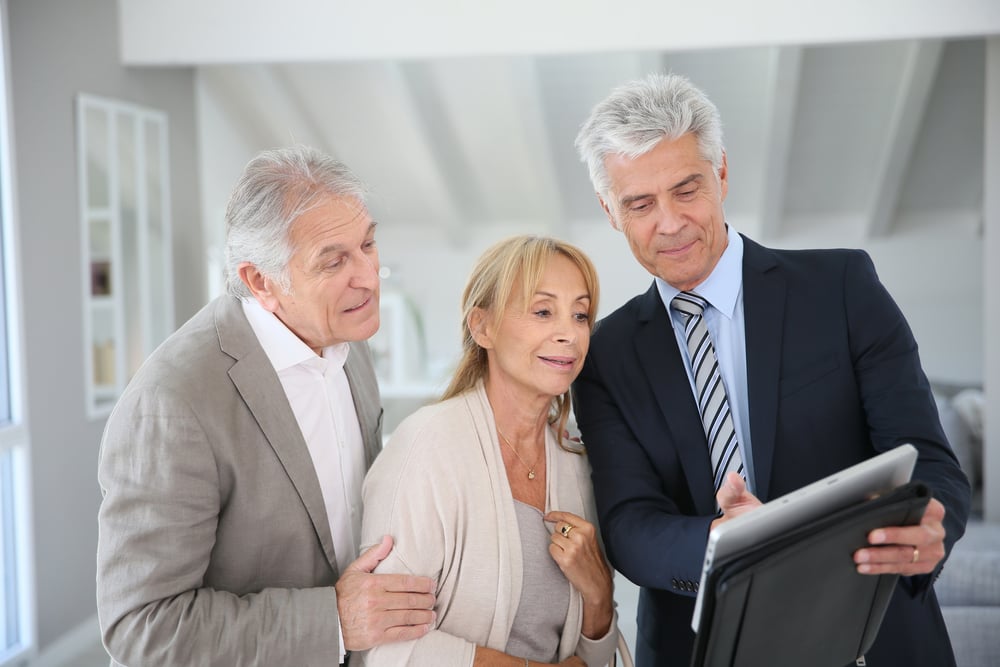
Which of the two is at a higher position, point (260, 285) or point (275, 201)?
point (275, 201)

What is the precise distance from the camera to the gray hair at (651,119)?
166cm

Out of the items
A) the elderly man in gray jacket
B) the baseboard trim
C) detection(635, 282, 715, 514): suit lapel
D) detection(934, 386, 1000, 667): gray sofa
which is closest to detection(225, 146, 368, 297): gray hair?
the elderly man in gray jacket

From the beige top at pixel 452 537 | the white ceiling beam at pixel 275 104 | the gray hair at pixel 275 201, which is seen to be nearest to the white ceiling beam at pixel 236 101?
the white ceiling beam at pixel 275 104

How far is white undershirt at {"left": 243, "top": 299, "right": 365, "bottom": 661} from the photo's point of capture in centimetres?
175

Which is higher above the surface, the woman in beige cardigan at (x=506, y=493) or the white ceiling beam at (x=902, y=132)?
the white ceiling beam at (x=902, y=132)

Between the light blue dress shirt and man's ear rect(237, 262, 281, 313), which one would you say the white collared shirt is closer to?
man's ear rect(237, 262, 281, 313)

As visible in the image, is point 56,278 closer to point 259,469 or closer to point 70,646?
point 70,646

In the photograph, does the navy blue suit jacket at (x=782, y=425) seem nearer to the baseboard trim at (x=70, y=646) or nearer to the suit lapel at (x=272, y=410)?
the suit lapel at (x=272, y=410)

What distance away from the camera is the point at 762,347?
167cm

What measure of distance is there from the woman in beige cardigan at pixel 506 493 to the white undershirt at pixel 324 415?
0.10m

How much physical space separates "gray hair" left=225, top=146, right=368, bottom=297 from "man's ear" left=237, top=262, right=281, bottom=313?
0.02m

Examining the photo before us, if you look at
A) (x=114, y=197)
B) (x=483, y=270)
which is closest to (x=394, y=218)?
(x=114, y=197)

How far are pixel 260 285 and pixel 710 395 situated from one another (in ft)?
2.86

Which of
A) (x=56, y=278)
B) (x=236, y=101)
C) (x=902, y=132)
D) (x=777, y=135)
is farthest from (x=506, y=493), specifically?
(x=236, y=101)
